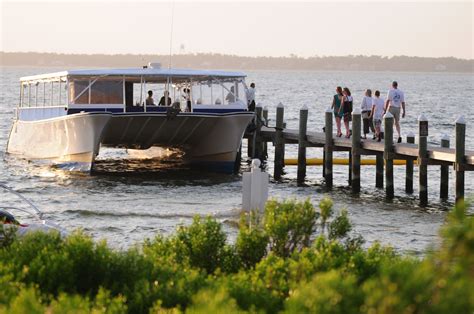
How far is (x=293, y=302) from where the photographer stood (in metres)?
5.06

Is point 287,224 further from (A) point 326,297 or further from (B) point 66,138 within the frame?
(B) point 66,138

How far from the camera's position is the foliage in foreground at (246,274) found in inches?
190

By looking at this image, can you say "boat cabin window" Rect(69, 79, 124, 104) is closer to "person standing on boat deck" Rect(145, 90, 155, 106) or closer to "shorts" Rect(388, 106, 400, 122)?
"person standing on boat deck" Rect(145, 90, 155, 106)

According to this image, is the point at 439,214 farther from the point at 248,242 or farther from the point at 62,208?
the point at 248,242

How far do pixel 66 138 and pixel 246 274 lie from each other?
20.6 m

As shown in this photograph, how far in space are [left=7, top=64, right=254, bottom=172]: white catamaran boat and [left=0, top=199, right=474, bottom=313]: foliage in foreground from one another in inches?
649

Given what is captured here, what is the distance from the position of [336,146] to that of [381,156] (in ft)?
5.51

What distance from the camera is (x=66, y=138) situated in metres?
29.4

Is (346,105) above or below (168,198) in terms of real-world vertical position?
above

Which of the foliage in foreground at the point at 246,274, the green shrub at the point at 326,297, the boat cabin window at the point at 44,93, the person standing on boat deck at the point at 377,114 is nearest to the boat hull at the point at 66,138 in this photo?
the boat cabin window at the point at 44,93

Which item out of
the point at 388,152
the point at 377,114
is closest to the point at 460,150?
the point at 388,152

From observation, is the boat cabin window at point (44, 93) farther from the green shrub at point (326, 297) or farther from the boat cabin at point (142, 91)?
the green shrub at point (326, 297)

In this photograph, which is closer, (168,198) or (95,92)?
(168,198)

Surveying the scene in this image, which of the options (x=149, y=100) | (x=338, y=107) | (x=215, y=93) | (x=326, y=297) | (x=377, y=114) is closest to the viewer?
(x=326, y=297)
